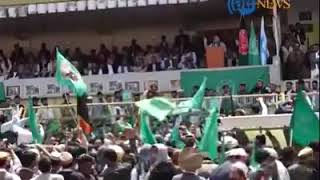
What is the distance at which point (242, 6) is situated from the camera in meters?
26.1

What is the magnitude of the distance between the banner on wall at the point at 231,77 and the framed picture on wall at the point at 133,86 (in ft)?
4.97

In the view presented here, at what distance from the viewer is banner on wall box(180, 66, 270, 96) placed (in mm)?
23312

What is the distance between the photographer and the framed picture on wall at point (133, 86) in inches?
989

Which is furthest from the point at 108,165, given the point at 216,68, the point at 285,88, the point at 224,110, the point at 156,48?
the point at 156,48

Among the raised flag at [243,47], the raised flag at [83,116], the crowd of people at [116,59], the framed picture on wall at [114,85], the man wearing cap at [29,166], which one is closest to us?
the man wearing cap at [29,166]

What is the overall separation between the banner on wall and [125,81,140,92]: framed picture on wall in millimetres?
1513

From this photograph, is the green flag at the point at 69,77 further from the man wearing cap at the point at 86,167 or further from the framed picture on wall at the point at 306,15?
the framed picture on wall at the point at 306,15

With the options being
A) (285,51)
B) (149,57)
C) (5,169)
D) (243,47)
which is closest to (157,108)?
(5,169)

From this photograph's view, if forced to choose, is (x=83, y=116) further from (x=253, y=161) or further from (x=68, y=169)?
(x=253, y=161)

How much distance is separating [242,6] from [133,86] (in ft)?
12.1

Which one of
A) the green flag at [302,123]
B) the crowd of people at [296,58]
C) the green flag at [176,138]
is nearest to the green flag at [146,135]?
the green flag at [176,138]

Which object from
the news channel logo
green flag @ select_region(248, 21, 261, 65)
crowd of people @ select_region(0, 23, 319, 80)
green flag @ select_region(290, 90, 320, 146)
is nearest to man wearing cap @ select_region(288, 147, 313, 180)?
green flag @ select_region(290, 90, 320, 146)

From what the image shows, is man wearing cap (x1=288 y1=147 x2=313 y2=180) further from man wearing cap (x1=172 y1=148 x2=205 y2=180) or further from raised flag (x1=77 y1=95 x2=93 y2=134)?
raised flag (x1=77 y1=95 x2=93 y2=134)

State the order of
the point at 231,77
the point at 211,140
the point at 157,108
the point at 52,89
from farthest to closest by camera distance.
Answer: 1. the point at 52,89
2. the point at 231,77
3. the point at 157,108
4. the point at 211,140
